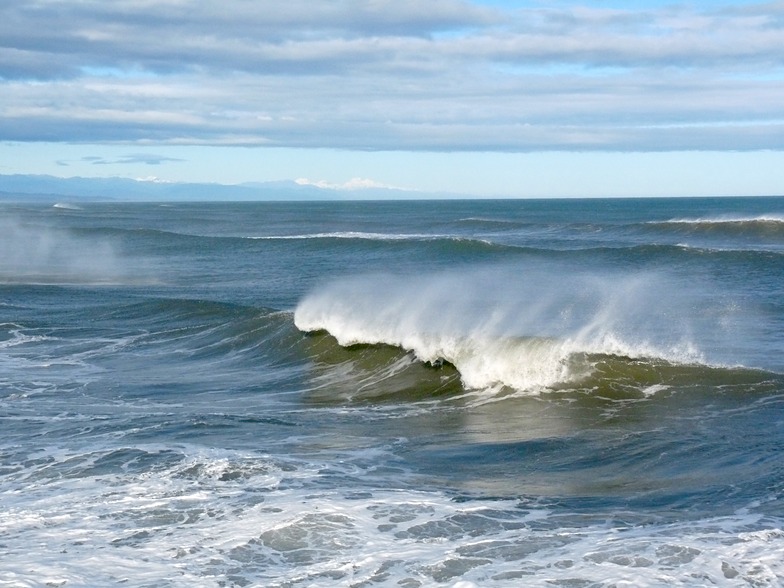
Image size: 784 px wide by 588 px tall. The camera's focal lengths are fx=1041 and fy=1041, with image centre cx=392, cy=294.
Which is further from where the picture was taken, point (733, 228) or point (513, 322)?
point (733, 228)

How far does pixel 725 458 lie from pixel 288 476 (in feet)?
14.4

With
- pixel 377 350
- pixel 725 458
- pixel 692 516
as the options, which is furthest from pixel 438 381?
pixel 692 516

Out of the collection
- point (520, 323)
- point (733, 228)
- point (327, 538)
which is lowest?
point (327, 538)

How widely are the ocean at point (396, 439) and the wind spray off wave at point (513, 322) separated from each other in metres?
0.08

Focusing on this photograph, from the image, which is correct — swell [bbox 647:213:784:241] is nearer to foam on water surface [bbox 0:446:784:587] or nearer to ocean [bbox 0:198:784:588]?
ocean [bbox 0:198:784:588]

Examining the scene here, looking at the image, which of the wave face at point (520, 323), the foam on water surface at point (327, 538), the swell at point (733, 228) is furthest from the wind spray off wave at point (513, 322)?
the swell at point (733, 228)

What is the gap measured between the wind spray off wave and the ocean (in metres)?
0.08

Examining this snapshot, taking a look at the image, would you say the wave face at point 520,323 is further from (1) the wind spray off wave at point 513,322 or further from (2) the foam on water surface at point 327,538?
(2) the foam on water surface at point 327,538

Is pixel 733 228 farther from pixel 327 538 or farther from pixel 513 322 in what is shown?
pixel 327 538

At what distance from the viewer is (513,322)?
20500mm

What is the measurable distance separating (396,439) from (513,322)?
9.16 m

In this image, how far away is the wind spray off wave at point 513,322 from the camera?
603 inches

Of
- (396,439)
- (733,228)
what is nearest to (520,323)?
(396,439)

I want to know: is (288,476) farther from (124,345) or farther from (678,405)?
(124,345)
